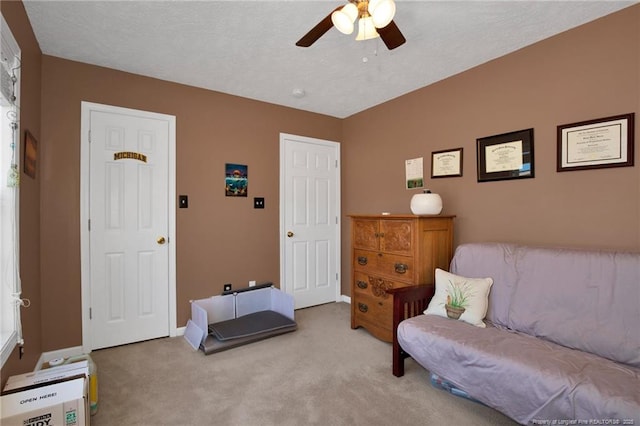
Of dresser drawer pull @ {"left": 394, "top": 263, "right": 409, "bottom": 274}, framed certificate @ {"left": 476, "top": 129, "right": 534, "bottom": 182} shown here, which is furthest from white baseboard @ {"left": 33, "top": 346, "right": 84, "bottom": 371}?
framed certificate @ {"left": 476, "top": 129, "right": 534, "bottom": 182}

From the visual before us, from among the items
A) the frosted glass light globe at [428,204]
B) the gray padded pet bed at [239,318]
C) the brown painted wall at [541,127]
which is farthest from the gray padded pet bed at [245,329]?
the brown painted wall at [541,127]

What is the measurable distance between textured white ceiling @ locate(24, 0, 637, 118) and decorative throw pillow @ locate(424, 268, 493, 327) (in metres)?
1.81

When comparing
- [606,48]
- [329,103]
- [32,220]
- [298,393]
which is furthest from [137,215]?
[606,48]

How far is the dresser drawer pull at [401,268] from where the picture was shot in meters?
2.75

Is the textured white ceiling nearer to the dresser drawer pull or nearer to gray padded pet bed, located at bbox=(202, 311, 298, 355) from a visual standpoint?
the dresser drawer pull

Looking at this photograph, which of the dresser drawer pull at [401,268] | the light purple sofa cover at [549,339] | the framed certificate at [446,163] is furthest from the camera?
the framed certificate at [446,163]

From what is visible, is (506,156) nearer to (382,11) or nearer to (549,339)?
(549,339)

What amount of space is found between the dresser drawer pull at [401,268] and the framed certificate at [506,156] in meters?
1.02

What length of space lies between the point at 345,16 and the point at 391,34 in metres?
0.36

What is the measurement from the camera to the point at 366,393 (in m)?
2.11

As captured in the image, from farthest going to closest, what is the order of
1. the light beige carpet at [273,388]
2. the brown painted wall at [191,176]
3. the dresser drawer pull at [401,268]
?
1. the dresser drawer pull at [401,268]
2. the brown painted wall at [191,176]
3. the light beige carpet at [273,388]

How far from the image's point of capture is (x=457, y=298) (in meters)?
2.30

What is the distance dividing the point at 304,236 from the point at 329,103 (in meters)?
1.66

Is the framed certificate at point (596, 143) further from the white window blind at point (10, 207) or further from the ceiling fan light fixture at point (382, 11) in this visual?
the white window blind at point (10, 207)
